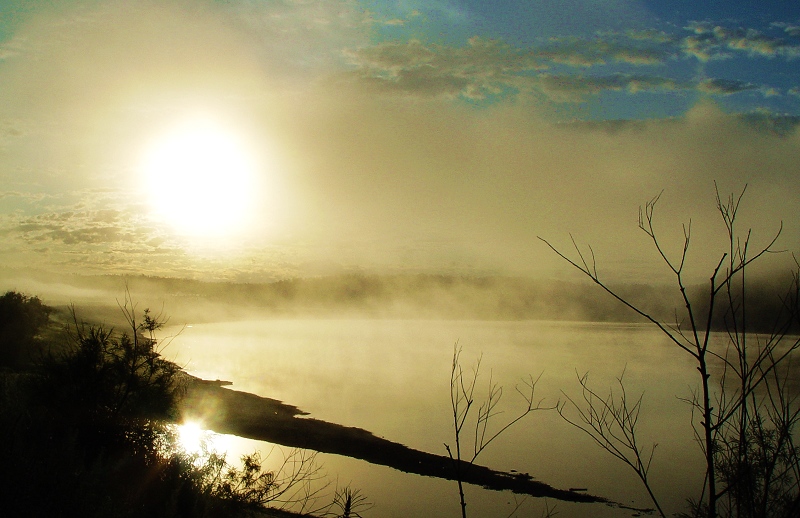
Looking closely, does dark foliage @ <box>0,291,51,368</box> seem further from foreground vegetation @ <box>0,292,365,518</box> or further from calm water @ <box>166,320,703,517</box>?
foreground vegetation @ <box>0,292,365,518</box>

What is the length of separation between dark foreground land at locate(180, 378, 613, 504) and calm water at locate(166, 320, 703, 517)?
75 centimetres

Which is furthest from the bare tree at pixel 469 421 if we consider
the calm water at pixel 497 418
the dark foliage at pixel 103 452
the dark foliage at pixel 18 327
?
the dark foliage at pixel 18 327

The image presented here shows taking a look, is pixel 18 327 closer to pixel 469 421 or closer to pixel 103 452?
pixel 103 452

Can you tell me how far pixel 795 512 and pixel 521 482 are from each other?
67.7 feet

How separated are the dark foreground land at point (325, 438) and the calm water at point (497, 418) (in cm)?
75

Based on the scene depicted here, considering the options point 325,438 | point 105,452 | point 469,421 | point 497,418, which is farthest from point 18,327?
point 497,418

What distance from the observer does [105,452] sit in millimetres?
11844

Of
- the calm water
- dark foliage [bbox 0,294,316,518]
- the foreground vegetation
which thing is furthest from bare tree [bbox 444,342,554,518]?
dark foliage [bbox 0,294,316,518]

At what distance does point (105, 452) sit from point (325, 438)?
621 inches

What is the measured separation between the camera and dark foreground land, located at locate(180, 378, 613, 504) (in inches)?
843

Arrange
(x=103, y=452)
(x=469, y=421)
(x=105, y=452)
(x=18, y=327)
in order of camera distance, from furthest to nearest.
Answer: (x=469, y=421) → (x=18, y=327) → (x=105, y=452) → (x=103, y=452)

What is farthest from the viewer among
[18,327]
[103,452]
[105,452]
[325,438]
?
[18,327]

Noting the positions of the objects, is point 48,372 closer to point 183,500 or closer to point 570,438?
point 183,500

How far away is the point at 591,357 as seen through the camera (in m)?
68.4
